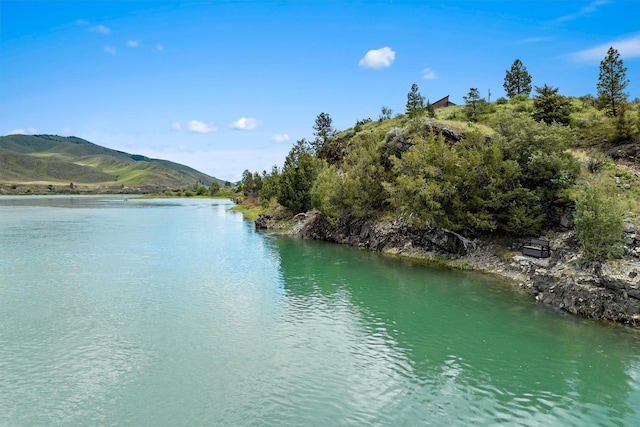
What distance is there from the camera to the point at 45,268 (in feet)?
156

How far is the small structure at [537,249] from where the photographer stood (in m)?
40.5

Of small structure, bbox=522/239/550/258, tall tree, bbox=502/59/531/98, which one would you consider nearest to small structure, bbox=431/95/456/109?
tall tree, bbox=502/59/531/98

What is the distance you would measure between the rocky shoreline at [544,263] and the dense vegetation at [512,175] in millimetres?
1607

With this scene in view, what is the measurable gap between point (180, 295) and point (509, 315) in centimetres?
2833

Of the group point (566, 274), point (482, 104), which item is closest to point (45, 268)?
point (566, 274)

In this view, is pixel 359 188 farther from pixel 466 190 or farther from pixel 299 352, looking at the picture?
pixel 299 352

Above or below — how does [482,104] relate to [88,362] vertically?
above

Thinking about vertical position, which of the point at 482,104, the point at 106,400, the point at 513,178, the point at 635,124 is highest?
the point at 482,104

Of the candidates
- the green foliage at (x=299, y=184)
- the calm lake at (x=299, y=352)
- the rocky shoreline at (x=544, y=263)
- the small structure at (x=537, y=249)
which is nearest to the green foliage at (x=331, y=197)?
the rocky shoreline at (x=544, y=263)

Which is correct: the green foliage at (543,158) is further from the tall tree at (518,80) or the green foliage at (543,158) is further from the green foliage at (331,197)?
the tall tree at (518,80)

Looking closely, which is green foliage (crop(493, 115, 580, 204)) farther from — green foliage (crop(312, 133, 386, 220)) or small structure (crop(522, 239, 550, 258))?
green foliage (crop(312, 133, 386, 220))

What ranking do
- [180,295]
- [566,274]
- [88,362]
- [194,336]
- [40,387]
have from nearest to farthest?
[40,387]
[88,362]
[194,336]
[566,274]
[180,295]

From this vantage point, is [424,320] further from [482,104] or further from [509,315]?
[482,104]

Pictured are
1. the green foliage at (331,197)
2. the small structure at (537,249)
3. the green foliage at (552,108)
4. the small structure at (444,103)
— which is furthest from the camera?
the small structure at (444,103)
